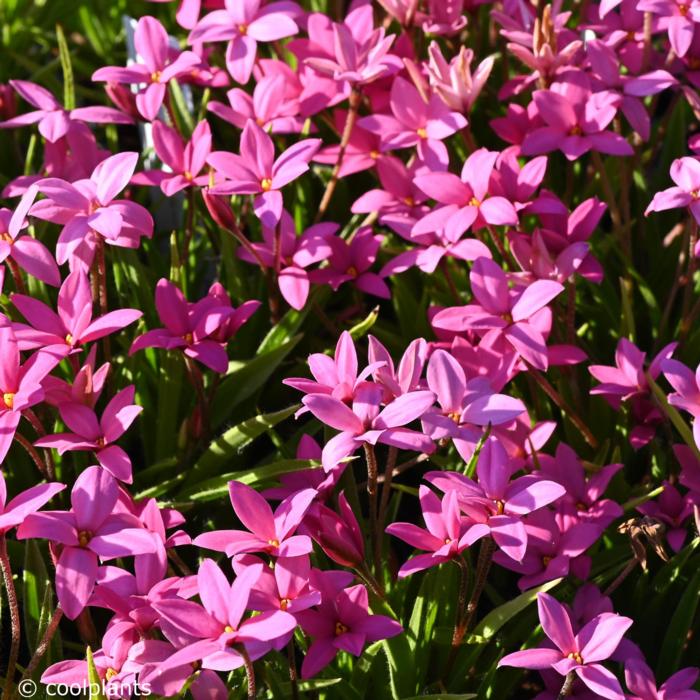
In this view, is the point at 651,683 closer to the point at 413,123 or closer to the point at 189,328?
the point at 189,328

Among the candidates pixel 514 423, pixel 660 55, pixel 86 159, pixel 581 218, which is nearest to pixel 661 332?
pixel 581 218

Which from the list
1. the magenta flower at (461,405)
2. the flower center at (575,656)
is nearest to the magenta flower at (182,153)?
the magenta flower at (461,405)

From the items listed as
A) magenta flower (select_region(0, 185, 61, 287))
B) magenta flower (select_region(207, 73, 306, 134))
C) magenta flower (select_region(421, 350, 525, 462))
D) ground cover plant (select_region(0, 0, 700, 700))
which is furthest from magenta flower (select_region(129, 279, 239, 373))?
magenta flower (select_region(207, 73, 306, 134))

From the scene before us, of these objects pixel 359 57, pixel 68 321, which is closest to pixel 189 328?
pixel 68 321

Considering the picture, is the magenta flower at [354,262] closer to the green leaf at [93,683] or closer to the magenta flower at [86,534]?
the magenta flower at [86,534]

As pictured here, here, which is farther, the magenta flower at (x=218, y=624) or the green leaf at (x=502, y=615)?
the green leaf at (x=502, y=615)

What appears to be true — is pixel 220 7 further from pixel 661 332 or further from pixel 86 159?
pixel 661 332
